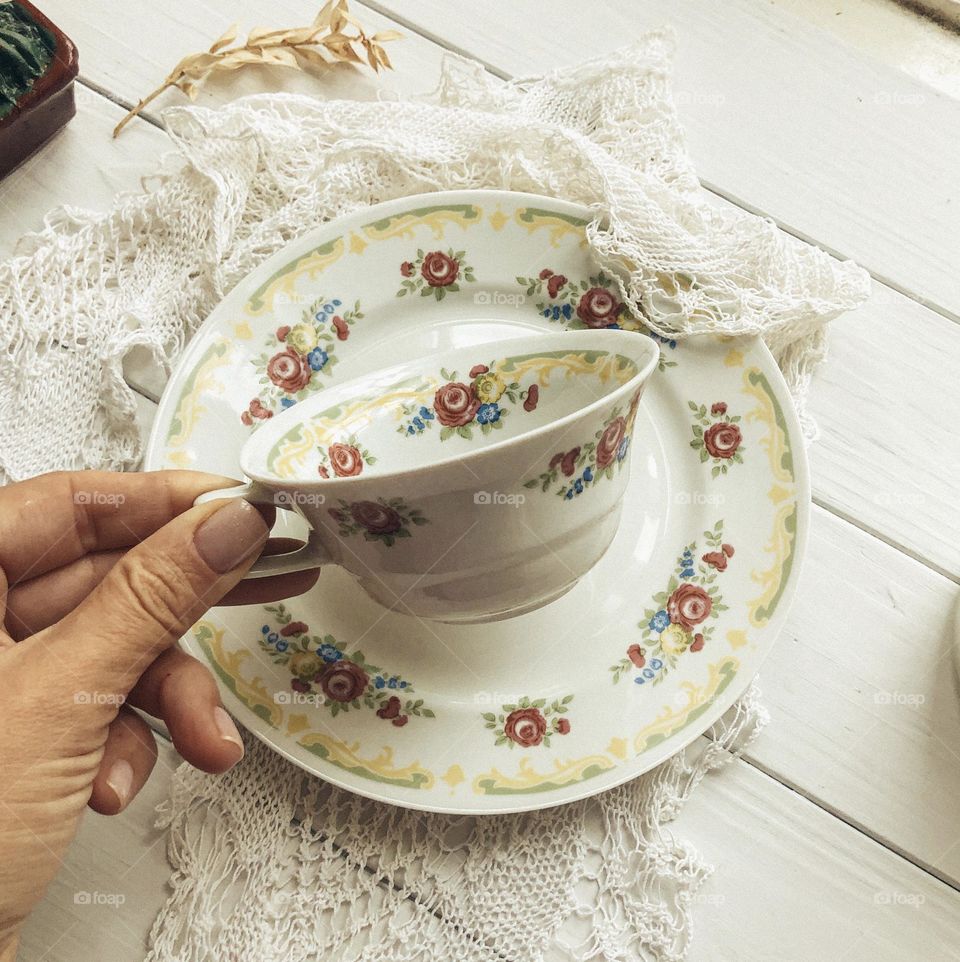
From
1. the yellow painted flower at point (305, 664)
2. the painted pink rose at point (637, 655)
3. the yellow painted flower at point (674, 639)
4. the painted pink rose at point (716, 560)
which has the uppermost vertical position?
the painted pink rose at point (716, 560)

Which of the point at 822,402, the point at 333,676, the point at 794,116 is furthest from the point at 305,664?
the point at 794,116

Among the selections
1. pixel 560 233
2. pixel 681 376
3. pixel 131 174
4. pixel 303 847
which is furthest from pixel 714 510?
pixel 131 174

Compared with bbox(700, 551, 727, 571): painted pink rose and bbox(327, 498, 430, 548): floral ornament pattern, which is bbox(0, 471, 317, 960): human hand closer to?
bbox(327, 498, 430, 548): floral ornament pattern

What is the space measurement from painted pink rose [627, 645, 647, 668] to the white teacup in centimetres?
6

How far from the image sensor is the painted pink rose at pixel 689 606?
0.61 metres

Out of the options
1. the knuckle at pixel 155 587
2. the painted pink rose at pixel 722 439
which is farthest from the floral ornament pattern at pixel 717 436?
the knuckle at pixel 155 587

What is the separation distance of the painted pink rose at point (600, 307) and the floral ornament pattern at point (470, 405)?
71 millimetres

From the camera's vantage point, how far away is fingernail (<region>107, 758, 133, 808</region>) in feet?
1.91

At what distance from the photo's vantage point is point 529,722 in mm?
600

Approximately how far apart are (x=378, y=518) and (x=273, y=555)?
0.29 ft

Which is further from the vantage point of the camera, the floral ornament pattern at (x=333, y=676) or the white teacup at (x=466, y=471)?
the floral ornament pattern at (x=333, y=676)

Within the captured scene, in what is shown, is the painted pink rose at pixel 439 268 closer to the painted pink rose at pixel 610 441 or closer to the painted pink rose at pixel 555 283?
the painted pink rose at pixel 555 283

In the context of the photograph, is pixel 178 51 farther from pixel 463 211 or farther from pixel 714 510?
pixel 714 510

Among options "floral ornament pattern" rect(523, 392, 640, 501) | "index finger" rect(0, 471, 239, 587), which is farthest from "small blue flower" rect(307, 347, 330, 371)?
"floral ornament pattern" rect(523, 392, 640, 501)
